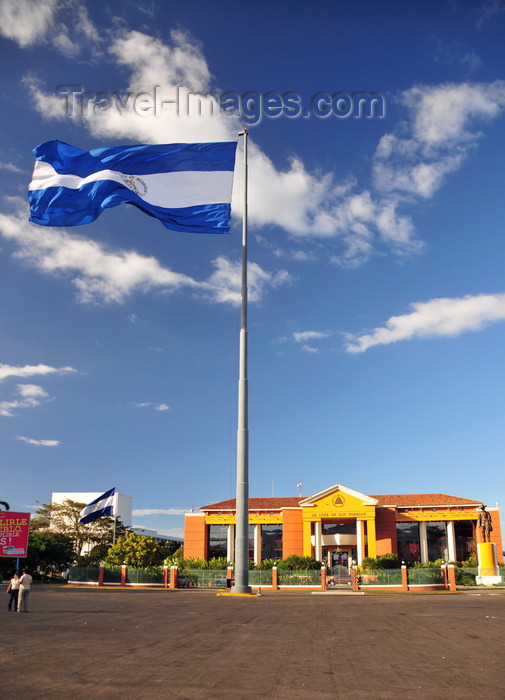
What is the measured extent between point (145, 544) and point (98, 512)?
29.3 feet

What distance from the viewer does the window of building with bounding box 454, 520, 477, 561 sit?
66875 mm

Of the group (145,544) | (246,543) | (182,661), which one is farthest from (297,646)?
(145,544)

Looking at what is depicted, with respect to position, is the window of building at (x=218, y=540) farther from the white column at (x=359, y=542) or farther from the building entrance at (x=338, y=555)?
the white column at (x=359, y=542)

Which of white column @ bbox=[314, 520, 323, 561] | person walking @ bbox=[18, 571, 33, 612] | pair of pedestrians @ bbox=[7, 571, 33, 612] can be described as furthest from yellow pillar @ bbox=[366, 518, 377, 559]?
person walking @ bbox=[18, 571, 33, 612]

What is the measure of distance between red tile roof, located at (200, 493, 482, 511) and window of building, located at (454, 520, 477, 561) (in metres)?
3.09

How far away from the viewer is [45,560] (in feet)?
186

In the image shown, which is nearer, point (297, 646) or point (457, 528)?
point (297, 646)

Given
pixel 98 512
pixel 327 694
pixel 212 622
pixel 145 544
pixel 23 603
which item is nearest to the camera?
pixel 327 694

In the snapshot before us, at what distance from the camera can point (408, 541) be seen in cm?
6788

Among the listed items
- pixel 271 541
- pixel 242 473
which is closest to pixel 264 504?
pixel 271 541

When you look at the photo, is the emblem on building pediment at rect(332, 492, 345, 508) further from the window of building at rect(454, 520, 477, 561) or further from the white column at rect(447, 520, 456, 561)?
the window of building at rect(454, 520, 477, 561)

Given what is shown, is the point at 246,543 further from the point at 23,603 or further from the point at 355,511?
the point at 355,511

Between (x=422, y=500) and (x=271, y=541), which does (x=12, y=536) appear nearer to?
(x=271, y=541)

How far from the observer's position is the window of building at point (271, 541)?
225 feet
